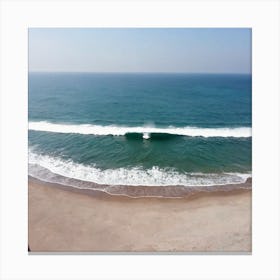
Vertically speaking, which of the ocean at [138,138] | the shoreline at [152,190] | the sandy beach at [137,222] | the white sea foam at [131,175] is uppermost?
the ocean at [138,138]

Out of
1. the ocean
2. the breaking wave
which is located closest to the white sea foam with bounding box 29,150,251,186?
the ocean

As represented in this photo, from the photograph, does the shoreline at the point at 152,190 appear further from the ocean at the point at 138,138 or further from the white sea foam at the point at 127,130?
the white sea foam at the point at 127,130

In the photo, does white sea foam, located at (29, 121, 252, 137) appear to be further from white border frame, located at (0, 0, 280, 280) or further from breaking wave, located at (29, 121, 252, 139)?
→ white border frame, located at (0, 0, 280, 280)

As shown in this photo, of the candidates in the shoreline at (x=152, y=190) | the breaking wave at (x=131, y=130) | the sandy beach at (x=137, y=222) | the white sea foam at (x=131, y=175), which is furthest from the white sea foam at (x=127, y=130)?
the sandy beach at (x=137, y=222)
